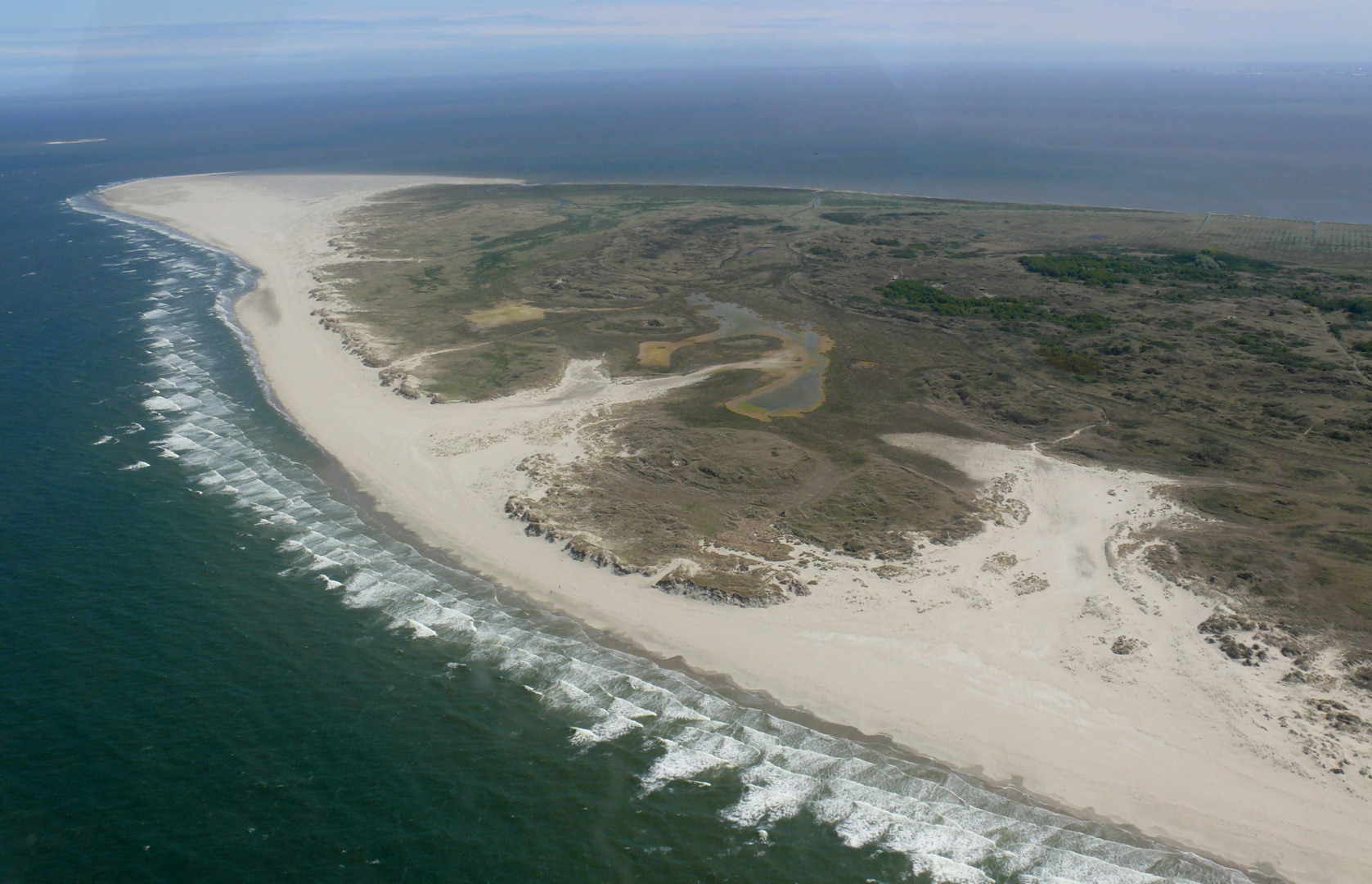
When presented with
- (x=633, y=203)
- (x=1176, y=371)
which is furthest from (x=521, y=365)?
(x=633, y=203)

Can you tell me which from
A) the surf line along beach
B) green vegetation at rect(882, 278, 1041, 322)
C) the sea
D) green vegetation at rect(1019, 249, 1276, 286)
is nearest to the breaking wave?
the sea

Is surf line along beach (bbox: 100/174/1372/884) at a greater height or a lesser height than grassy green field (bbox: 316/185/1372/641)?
lesser

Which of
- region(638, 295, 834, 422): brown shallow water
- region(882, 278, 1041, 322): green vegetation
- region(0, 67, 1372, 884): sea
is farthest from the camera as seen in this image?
region(882, 278, 1041, 322): green vegetation

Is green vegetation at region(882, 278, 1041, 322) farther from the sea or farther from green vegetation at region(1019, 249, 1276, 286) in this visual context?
the sea

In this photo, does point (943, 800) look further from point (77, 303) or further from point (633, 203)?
point (633, 203)

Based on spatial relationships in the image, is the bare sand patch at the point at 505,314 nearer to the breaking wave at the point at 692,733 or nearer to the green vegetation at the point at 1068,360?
the breaking wave at the point at 692,733

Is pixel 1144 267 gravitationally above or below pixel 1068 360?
above

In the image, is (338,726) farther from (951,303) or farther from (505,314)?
(951,303)

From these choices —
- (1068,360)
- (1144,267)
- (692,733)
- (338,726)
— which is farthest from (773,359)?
(1144,267)
